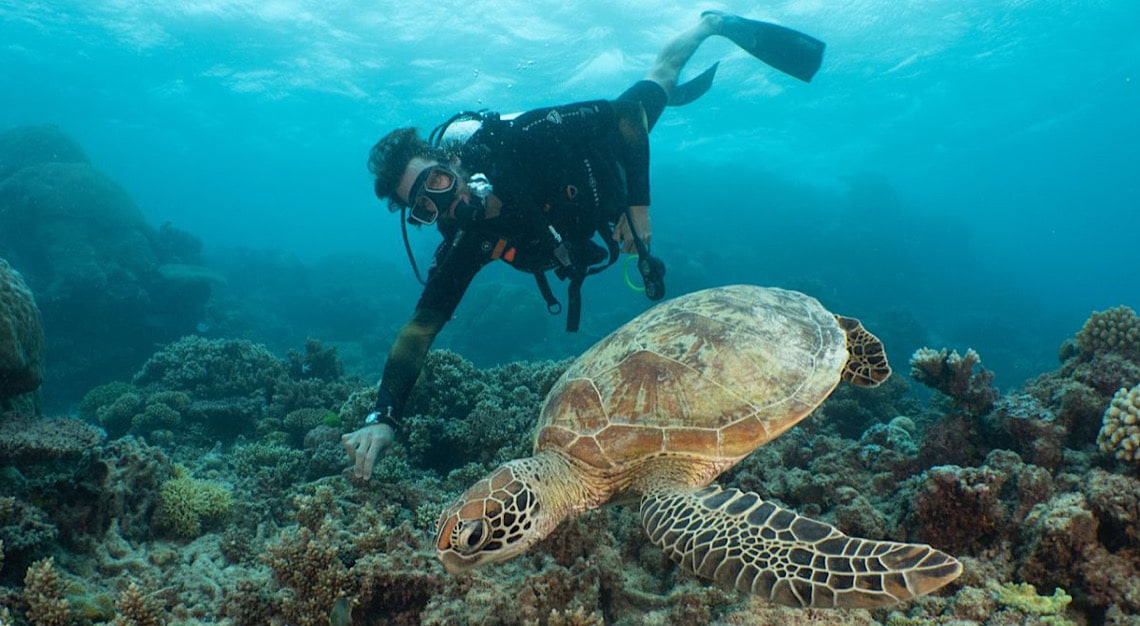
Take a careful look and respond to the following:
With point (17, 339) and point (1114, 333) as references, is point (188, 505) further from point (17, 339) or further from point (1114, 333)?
point (1114, 333)

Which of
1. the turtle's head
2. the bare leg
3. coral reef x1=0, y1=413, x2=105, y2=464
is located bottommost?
the turtle's head

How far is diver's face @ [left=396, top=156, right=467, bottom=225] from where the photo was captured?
4262mm

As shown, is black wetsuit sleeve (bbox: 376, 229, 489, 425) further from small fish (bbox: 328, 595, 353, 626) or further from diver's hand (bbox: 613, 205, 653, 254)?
diver's hand (bbox: 613, 205, 653, 254)

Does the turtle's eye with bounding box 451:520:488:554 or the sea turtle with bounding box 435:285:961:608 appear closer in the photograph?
the sea turtle with bounding box 435:285:961:608

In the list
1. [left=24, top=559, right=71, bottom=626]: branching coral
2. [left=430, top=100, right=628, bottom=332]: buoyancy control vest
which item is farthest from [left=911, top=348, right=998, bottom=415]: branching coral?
[left=24, top=559, right=71, bottom=626]: branching coral

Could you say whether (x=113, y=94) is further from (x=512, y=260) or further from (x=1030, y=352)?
(x=1030, y=352)

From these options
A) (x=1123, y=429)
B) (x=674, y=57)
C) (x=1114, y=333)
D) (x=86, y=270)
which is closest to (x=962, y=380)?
(x=1123, y=429)

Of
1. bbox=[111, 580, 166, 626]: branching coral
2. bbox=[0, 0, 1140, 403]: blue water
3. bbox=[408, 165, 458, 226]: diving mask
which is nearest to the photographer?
bbox=[111, 580, 166, 626]: branching coral

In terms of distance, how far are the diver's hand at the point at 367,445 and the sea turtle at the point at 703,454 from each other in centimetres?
119

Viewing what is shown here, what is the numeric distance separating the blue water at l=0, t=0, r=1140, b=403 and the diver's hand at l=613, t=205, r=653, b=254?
11.9 m

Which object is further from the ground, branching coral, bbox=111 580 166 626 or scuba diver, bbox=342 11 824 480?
scuba diver, bbox=342 11 824 480

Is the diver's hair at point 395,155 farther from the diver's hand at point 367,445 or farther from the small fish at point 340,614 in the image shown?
the small fish at point 340,614

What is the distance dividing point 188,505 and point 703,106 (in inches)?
1310

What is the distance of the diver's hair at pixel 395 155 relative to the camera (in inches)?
169
